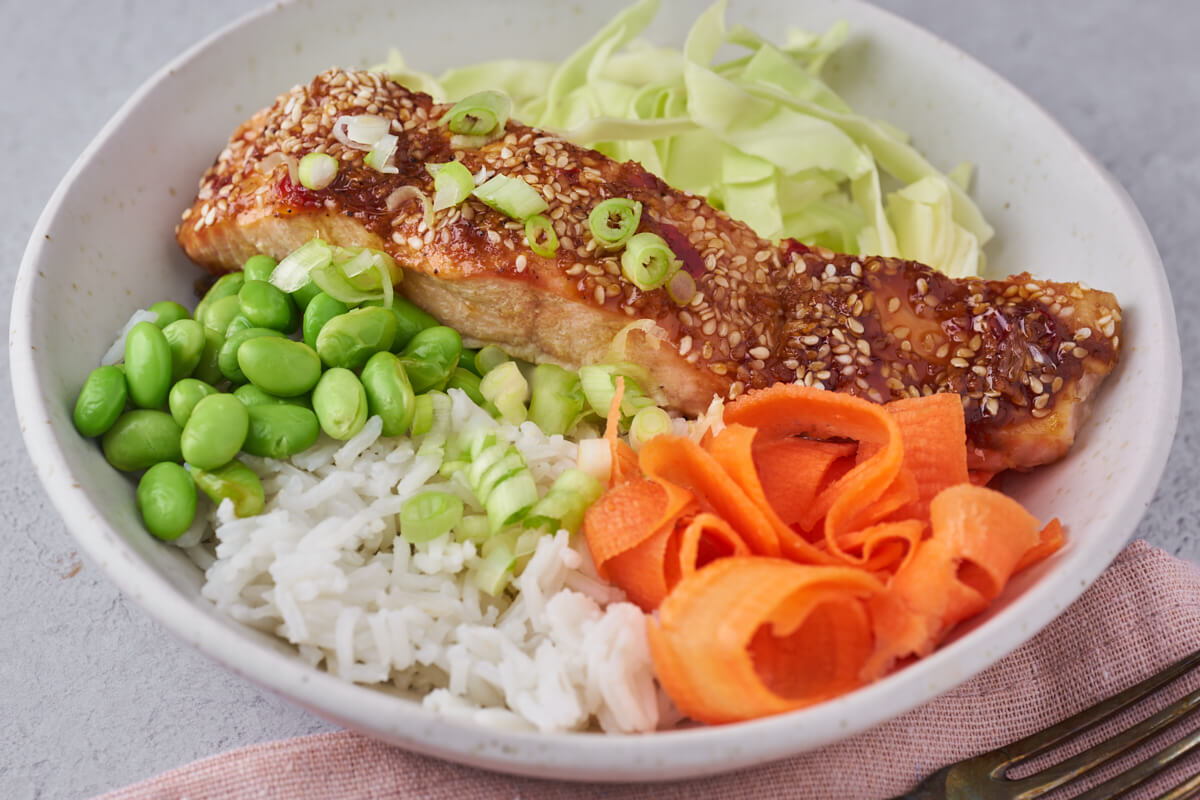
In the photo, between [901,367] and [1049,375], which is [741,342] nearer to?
[901,367]

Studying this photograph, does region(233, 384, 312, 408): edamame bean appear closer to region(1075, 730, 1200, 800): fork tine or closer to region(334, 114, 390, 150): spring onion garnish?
region(334, 114, 390, 150): spring onion garnish

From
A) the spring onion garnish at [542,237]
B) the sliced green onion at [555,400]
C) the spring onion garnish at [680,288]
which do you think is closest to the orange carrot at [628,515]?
the sliced green onion at [555,400]

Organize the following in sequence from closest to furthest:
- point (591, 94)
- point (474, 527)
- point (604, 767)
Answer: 1. point (604, 767)
2. point (474, 527)
3. point (591, 94)

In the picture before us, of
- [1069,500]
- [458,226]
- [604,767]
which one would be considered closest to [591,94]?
[458,226]

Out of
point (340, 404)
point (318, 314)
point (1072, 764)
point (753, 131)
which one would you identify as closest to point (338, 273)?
point (318, 314)

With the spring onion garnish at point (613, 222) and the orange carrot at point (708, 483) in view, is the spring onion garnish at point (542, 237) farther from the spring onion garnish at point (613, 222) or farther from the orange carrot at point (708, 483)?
the orange carrot at point (708, 483)

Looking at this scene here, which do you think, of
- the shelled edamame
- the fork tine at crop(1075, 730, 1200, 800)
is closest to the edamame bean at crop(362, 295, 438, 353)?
the shelled edamame
